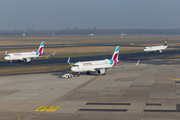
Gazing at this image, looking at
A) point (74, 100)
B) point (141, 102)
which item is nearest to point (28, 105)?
point (74, 100)

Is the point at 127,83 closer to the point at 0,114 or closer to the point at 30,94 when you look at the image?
the point at 30,94

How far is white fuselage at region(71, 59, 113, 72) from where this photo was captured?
68750mm

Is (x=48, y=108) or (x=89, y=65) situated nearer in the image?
(x=48, y=108)

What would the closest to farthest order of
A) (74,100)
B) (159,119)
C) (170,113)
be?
1. (159,119)
2. (170,113)
3. (74,100)

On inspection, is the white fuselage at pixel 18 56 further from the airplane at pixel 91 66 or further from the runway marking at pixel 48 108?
the runway marking at pixel 48 108

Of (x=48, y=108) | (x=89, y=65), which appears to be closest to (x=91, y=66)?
(x=89, y=65)

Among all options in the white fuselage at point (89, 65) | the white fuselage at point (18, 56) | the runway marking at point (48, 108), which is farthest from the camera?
the white fuselage at point (18, 56)

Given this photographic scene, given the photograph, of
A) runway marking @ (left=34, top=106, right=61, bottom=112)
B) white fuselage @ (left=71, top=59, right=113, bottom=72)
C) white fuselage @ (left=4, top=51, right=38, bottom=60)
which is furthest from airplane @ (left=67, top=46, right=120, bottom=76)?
white fuselage @ (left=4, top=51, right=38, bottom=60)

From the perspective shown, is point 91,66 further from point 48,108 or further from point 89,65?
point 48,108

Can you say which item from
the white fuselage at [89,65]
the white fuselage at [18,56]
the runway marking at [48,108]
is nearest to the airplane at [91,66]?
the white fuselage at [89,65]

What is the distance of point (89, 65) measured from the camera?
70.7 metres

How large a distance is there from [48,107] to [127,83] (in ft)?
81.1

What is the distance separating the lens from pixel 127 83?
199 ft

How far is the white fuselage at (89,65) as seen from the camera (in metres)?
68.8
